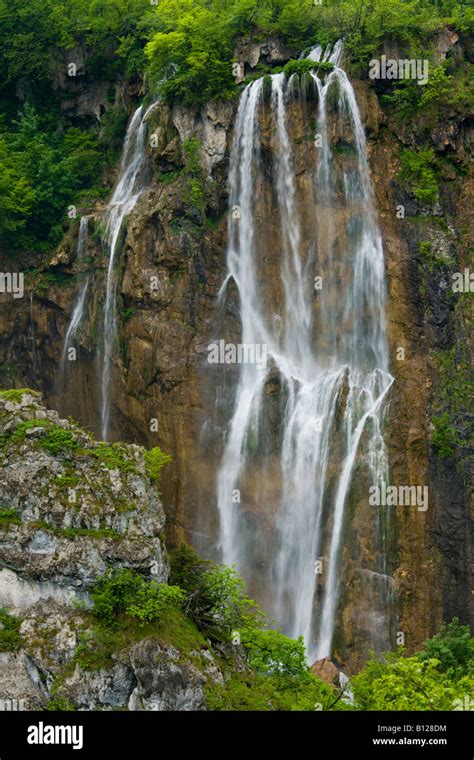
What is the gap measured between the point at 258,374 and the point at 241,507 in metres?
4.71

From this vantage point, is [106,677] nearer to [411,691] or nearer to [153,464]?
[153,464]

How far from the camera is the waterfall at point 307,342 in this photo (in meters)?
31.1

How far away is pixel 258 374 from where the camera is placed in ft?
110

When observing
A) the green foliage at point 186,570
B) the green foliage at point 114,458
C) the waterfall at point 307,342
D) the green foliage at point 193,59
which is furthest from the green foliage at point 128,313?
the green foliage at point 186,570

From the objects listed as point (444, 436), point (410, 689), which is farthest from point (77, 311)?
point (410, 689)

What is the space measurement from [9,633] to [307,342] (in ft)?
60.4

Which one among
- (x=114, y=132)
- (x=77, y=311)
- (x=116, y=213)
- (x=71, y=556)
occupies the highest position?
(x=114, y=132)

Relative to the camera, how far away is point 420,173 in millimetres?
33875

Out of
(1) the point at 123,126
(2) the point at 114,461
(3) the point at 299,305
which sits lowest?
(2) the point at 114,461

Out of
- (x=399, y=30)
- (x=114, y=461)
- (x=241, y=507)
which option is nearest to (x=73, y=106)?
(x=399, y=30)

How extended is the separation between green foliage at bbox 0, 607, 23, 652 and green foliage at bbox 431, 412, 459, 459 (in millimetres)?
17164

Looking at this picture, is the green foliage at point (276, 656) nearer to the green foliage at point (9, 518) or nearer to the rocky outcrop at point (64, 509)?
the rocky outcrop at point (64, 509)

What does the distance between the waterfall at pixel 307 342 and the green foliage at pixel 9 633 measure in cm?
1368
